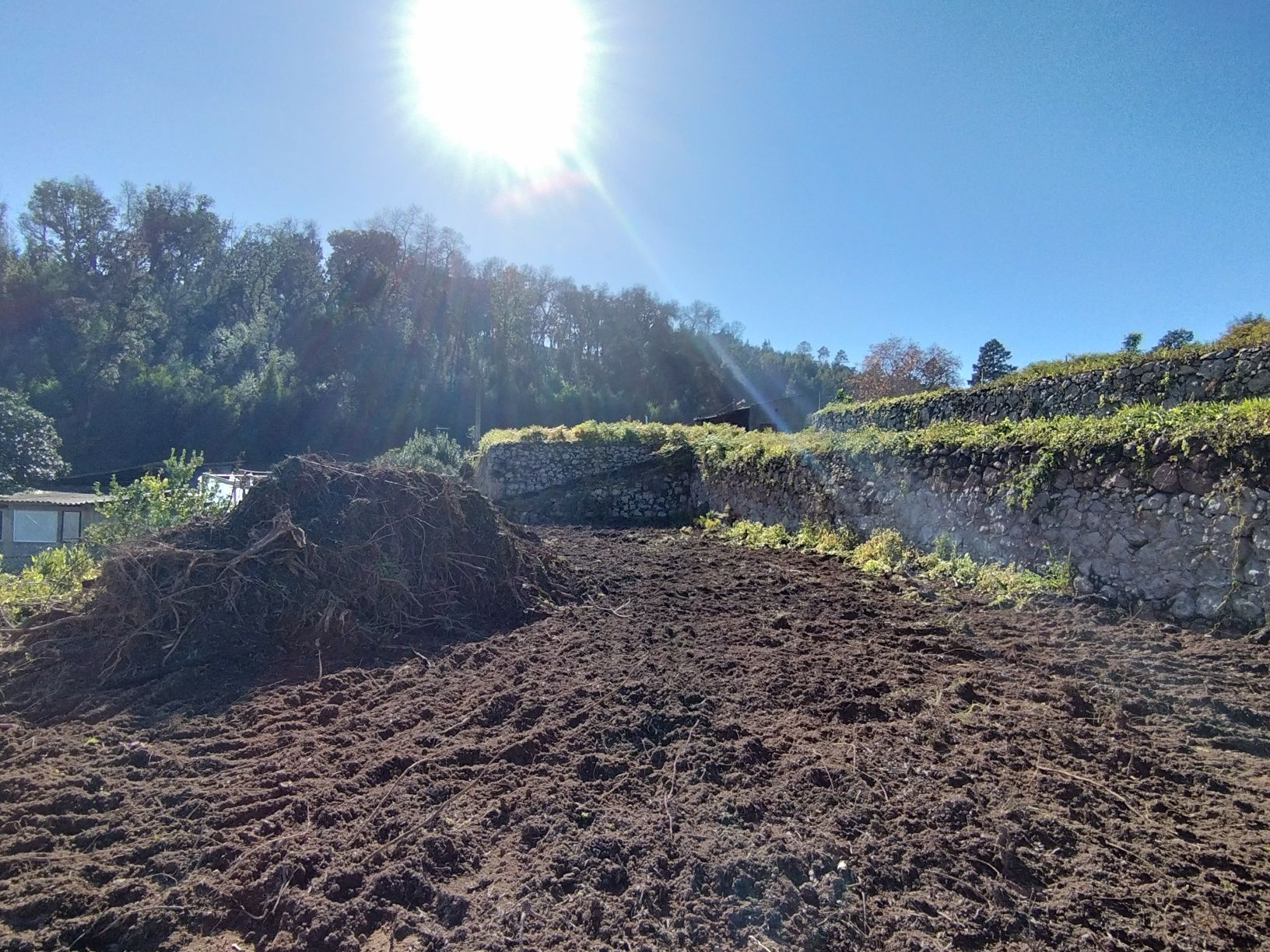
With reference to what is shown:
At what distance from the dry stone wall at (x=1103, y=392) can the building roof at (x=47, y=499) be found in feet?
42.4

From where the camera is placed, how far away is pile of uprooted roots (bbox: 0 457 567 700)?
4.86 m

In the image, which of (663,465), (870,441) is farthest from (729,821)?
(663,465)

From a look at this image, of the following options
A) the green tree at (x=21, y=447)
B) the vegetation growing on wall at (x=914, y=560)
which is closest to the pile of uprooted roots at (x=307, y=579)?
the vegetation growing on wall at (x=914, y=560)

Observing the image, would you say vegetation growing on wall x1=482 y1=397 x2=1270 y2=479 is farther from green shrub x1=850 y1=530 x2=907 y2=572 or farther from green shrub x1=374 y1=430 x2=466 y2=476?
green shrub x1=374 y1=430 x2=466 y2=476

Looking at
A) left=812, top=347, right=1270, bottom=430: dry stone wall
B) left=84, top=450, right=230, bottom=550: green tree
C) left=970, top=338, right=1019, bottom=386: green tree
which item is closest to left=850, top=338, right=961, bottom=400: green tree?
left=970, top=338, right=1019, bottom=386: green tree

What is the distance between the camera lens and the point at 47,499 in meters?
9.67

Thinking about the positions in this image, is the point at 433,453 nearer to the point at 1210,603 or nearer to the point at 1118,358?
the point at 1118,358

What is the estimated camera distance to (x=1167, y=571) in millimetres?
5375

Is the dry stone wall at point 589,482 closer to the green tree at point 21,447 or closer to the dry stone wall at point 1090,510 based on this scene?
the dry stone wall at point 1090,510

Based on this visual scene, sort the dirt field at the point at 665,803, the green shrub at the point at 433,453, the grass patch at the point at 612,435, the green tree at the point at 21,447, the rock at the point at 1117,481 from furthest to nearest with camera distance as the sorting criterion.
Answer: the green shrub at the point at 433,453 < the grass patch at the point at 612,435 < the green tree at the point at 21,447 < the rock at the point at 1117,481 < the dirt field at the point at 665,803

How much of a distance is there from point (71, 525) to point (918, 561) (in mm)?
11232

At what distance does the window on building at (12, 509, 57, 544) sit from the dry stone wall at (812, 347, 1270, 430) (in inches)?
518

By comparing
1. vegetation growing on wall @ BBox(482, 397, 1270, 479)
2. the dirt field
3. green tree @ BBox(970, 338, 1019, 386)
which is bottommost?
the dirt field

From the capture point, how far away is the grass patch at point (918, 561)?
6.23 metres
